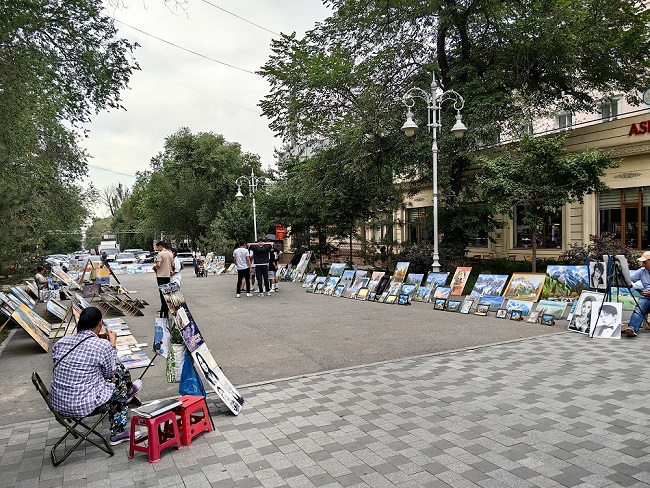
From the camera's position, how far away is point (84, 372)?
412cm

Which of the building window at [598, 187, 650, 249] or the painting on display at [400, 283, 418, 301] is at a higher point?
the building window at [598, 187, 650, 249]

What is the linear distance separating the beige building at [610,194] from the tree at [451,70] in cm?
133

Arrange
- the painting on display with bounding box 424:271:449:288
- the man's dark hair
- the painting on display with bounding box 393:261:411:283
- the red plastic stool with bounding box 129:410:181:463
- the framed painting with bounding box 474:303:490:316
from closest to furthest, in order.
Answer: the red plastic stool with bounding box 129:410:181:463
the man's dark hair
the framed painting with bounding box 474:303:490:316
the painting on display with bounding box 424:271:449:288
the painting on display with bounding box 393:261:411:283

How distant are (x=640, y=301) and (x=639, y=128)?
12009 millimetres

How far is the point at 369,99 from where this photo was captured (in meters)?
18.2

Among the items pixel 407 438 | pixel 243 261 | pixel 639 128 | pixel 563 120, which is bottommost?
pixel 407 438

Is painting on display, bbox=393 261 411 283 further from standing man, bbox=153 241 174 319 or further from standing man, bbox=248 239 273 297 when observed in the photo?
standing man, bbox=153 241 174 319

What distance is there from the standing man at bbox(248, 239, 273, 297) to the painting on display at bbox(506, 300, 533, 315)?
25.4 feet

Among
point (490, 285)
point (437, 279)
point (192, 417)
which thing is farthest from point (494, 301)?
Result: point (192, 417)

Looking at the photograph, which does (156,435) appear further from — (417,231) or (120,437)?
(417,231)

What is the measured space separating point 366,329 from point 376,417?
16.2 feet

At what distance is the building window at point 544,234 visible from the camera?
21875 millimetres

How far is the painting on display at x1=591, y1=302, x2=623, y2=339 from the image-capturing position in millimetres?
8391

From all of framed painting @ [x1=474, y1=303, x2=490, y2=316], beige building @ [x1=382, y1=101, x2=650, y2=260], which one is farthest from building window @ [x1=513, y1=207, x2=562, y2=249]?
framed painting @ [x1=474, y1=303, x2=490, y2=316]
